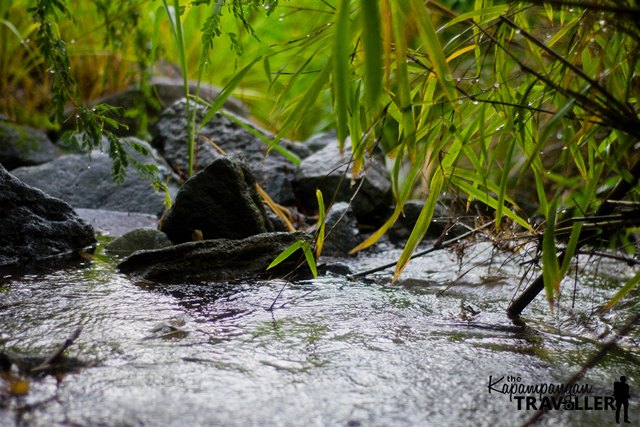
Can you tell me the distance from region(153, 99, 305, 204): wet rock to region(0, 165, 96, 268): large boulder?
1248mm

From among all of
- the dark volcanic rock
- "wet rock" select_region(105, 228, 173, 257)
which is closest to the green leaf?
the dark volcanic rock

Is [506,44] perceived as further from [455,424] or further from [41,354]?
[41,354]

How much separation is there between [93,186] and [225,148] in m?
0.83

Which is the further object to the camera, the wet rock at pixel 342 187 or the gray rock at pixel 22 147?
the gray rock at pixel 22 147

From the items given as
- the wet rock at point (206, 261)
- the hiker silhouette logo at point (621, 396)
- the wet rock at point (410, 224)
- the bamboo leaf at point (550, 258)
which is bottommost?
the wet rock at point (410, 224)

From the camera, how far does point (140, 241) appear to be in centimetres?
249

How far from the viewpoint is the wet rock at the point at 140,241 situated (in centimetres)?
246

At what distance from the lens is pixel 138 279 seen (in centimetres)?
197

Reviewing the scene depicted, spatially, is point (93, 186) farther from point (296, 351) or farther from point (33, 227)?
point (296, 351)

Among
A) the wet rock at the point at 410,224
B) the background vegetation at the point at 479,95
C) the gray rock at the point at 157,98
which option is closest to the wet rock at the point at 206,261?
the background vegetation at the point at 479,95

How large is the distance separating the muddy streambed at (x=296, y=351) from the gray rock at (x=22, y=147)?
2.07m

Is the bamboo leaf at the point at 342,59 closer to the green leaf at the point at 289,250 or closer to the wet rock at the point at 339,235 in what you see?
the green leaf at the point at 289,250

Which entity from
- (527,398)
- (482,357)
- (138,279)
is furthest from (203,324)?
(527,398)

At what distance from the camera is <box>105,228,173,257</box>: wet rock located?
2455 millimetres
